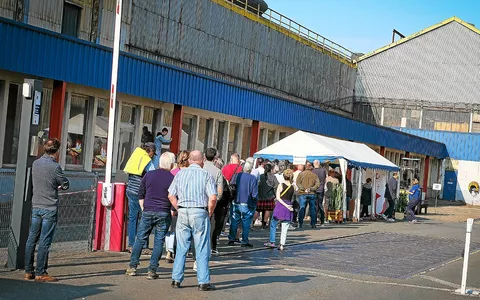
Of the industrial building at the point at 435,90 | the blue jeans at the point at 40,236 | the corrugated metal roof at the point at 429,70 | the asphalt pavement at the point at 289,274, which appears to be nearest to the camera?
the asphalt pavement at the point at 289,274

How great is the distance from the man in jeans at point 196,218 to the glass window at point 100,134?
1666 centimetres

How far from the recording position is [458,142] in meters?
61.1

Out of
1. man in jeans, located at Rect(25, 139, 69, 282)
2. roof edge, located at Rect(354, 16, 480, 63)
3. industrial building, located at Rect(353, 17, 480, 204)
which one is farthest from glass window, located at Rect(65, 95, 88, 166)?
roof edge, located at Rect(354, 16, 480, 63)

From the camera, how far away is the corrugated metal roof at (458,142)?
6044 centimetres

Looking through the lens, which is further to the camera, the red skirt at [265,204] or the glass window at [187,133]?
the glass window at [187,133]

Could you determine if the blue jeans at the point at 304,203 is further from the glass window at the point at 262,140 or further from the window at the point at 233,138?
the glass window at the point at 262,140

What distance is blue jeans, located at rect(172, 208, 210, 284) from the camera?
10586 millimetres

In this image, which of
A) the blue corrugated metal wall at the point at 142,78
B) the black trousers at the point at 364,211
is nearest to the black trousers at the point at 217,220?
the blue corrugated metal wall at the point at 142,78

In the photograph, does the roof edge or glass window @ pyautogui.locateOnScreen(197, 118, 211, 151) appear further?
the roof edge

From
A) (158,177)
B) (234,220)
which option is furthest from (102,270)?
(234,220)

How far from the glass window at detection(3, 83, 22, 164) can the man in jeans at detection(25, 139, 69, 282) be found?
12490 millimetres

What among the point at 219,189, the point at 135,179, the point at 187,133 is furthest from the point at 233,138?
the point at 219,189

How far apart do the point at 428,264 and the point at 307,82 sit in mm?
34985

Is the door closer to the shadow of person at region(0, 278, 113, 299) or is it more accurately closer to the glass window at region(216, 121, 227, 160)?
the glass window at region(216, 121, 227, 160)
